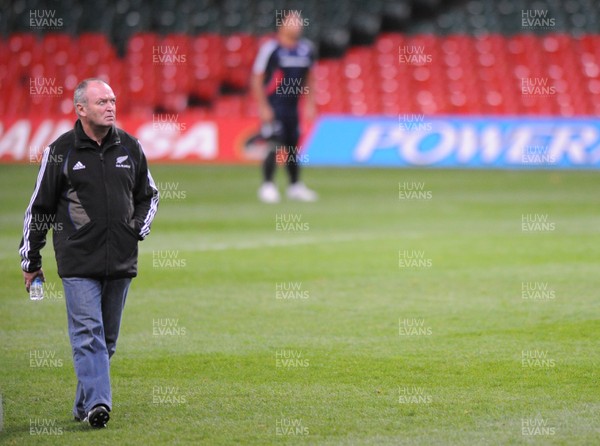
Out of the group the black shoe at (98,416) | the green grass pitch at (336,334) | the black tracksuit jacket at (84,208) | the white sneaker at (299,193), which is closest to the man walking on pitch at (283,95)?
the white sneaker at (299,193)

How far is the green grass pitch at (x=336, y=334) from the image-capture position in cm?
605

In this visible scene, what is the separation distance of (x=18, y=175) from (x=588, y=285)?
577 inches

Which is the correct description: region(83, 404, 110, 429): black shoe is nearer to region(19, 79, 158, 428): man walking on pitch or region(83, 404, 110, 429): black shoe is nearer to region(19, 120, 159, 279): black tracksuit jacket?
region(19, 79, 158, 428): man walking on pitch

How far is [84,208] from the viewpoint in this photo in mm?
5969

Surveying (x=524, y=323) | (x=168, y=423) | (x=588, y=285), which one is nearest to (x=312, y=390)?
(x=168, y=423)

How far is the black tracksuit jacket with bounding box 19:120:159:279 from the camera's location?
5941mm

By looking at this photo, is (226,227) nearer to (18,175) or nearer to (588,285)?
(588,285)

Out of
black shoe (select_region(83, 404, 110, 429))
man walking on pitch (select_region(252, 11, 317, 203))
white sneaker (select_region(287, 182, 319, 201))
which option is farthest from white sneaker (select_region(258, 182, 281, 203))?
black shoe (select_region(83, 404, 110, 429))

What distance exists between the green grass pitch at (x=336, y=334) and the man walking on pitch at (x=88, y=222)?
0.41 metres

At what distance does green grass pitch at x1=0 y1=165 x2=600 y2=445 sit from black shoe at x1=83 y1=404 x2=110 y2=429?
0.30 feet

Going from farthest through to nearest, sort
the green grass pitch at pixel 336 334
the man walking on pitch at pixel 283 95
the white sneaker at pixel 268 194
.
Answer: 1. the white sneaker at pixel 268 194
2. the man walking on pitch at pixel 283 95
3. the green grass pitch at pixel 336 334

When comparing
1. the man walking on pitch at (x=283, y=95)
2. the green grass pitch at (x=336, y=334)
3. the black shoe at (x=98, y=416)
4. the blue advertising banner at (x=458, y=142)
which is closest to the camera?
the black shoe at (x=98, y=416)

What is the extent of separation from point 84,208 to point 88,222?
8cm

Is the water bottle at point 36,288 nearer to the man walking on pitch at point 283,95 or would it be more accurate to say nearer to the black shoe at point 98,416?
the black shoe at point 98,416
